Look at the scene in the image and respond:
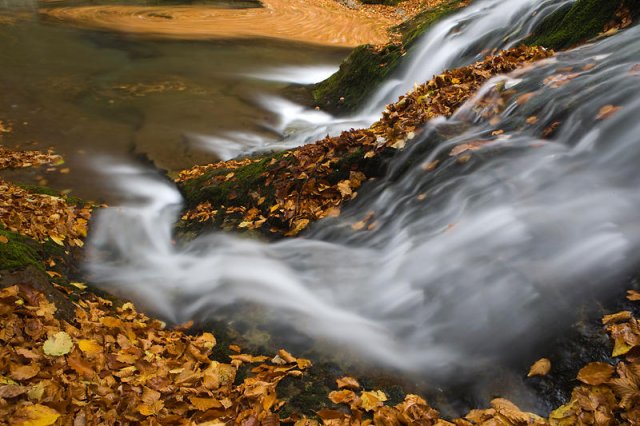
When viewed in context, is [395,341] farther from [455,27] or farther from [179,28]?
[179,28]

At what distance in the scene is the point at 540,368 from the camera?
2.44 meters

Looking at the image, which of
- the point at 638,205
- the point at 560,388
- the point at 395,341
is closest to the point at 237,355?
the point at 395,341

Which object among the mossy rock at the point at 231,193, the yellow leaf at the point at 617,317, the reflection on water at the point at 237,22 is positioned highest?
the reflection on water at the point at 237,22

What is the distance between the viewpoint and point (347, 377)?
2.69 meters

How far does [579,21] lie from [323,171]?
4.13 m

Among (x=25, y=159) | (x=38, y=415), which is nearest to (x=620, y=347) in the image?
(x=38, y=415)

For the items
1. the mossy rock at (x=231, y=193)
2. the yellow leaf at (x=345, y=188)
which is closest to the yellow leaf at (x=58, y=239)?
the mossy rock at (x=231, y=193)

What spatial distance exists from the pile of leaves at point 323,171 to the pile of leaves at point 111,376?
194 cm

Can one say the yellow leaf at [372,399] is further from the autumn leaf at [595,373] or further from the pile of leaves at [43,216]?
the pile of leaves at [43,216]

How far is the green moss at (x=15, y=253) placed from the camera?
2869 millimetres

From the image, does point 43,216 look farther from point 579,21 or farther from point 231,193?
point 579,21

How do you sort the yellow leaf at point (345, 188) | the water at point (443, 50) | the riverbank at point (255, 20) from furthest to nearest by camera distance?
the riverbank at point (255, 20) < the water at point (443, 50) < the yellow leaf at point (345, 188)

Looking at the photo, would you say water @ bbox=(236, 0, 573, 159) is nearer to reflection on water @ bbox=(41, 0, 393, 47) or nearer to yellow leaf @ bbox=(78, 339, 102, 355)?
yellow leaf @ bbox=(78, 339, 102, 355)

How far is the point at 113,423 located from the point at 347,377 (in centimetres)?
128
